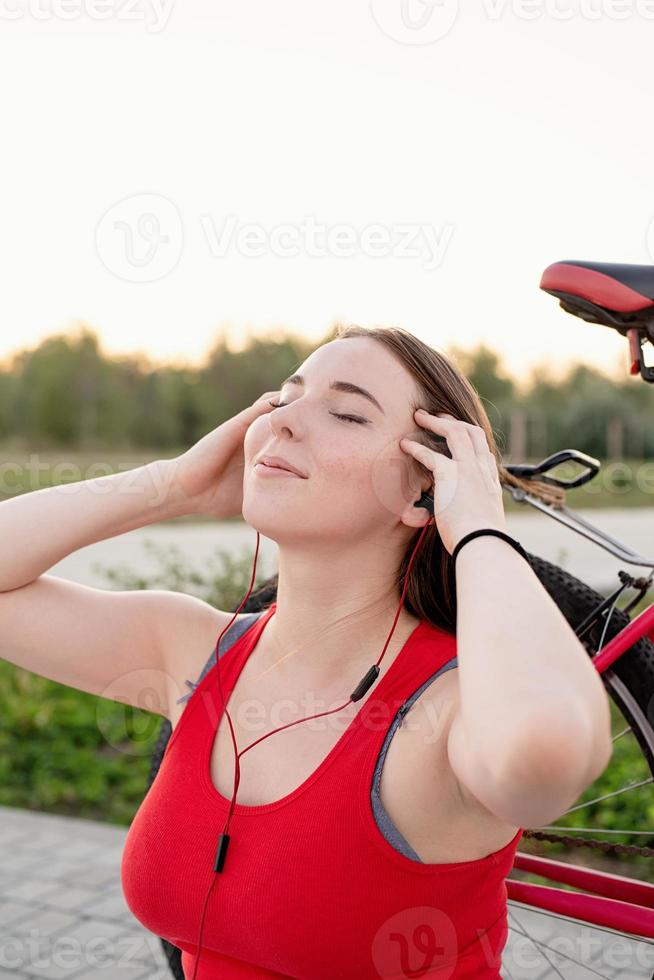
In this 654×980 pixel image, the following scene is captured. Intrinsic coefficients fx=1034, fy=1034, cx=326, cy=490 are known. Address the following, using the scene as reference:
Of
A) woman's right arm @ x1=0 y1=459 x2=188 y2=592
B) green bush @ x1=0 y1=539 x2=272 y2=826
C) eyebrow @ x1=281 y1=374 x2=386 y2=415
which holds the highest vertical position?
eyebrow @ x1=281 y1=374 x2=386 y2=415

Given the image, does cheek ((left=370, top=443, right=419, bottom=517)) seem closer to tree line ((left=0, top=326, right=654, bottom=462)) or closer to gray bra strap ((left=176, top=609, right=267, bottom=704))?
gray bra strap ((left=176, top=609, right=267, bottom=704))

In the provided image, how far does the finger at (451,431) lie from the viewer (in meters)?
1.52

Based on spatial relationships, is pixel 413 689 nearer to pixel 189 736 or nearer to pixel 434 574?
pixel 434 574

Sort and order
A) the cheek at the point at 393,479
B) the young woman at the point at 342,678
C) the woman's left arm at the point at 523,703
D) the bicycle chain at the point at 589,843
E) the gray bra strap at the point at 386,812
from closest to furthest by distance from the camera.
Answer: the woman's left arm at the point at 523,703, the young woman at the point at 342,678, the gray bra strap at the point at 386,812, the cheek at the point at 393,479, the bicycle chain at the point at 589,843

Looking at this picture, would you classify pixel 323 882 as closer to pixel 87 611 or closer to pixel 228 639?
pixel 228 639

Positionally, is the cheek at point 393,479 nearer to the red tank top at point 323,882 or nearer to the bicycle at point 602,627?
the red tank top at point 323,882

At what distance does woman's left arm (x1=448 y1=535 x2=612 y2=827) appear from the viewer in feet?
3.76

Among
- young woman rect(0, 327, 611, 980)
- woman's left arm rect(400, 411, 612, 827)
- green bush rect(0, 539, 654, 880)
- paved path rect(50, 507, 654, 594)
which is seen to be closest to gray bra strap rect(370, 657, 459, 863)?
young woman rect(0, 327, 611, 980)

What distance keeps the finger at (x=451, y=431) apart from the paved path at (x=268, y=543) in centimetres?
479

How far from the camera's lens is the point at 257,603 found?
2.21 metres

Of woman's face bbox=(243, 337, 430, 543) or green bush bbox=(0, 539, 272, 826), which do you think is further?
green bush bbox=(0, 539, 272, 826)

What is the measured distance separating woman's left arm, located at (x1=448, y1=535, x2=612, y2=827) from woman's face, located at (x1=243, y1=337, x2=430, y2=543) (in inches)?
11.7

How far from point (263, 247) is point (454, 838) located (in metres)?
2.14

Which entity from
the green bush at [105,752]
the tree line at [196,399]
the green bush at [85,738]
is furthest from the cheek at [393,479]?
the tree line at [196,399]
